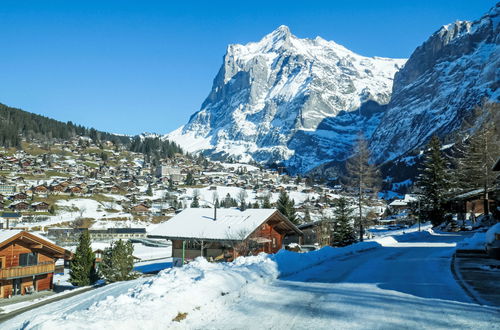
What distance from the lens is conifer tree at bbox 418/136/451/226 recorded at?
188 feet

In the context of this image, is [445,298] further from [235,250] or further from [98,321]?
[235,250]

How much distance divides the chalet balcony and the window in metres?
1.08

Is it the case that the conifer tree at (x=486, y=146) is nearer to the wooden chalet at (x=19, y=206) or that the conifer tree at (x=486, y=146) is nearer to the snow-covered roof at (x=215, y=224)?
the snow-covered roof at (x=215, y=224)

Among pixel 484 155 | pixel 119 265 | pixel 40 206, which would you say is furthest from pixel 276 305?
pixel 40 206

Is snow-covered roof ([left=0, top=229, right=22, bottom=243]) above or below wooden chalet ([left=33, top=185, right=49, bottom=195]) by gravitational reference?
below

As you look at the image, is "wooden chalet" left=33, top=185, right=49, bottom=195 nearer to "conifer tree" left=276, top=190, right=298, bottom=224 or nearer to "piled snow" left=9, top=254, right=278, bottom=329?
"conifer tree" left=276, top=190, right=298, bottom=224

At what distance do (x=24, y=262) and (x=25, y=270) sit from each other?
207 centimetres

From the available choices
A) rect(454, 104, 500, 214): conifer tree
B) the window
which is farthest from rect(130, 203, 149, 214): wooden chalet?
rect(454, 104, 500, 214): conifer tree

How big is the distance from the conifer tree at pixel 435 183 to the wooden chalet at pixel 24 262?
49.7 metres

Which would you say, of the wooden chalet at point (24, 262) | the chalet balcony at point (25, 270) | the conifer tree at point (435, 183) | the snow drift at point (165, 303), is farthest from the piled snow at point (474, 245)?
the chalet balcony at point (25, 270)

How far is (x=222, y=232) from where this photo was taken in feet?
120

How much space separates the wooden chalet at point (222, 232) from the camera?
35.3 metres

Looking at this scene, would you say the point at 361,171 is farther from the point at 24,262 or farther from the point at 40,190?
the point at 40,190

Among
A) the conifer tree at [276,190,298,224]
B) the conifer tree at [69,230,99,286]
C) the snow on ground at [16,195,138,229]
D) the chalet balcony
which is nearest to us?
the chalet balcony
